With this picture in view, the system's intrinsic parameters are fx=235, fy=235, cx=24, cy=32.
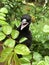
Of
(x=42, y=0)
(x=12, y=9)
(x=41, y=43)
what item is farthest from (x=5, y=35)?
(x=42, y=0)

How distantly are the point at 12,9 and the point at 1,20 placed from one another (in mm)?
907

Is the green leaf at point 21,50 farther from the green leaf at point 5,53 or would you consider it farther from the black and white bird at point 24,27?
the black and white bird at point 24,27

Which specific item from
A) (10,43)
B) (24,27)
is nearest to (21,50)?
(10,43)

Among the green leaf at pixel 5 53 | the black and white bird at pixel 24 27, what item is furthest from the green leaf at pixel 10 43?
the black and white bird at pixel 24 27

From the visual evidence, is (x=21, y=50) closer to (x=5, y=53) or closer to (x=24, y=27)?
(x=5, y=53)

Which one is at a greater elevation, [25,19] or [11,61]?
[11,61]

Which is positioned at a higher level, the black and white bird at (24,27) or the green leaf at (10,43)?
the green leaf at (10,43)

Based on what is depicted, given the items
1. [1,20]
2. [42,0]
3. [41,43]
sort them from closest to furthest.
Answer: [1,20], [41,43], [42,0]

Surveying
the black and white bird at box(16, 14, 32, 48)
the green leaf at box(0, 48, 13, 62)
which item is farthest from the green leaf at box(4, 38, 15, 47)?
the black and white bird at box(16, 14, 32, 48)

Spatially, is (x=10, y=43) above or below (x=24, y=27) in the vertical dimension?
above

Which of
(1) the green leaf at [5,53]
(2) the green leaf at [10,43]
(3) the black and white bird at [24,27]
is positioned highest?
(2) the green leaf at [10,43]

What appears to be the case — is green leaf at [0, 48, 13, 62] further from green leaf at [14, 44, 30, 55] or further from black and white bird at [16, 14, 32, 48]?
black and white bird at [16, 14, 32, 48]

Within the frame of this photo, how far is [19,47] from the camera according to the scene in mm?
749

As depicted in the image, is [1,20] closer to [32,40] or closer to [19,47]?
[19,47]
